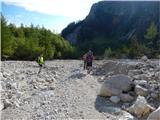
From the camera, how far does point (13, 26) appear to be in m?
83.5

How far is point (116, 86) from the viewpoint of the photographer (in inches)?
744

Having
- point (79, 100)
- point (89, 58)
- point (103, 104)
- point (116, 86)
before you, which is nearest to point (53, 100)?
point (79, 100)

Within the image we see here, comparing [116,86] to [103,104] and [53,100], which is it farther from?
[53,100]

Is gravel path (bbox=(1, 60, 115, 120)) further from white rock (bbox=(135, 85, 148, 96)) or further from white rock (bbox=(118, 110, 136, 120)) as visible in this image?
white rock (bbox=(135, 85, 148, 96))

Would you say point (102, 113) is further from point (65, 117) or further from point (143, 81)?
point (143, 81)

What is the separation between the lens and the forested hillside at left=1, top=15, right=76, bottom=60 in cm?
6247

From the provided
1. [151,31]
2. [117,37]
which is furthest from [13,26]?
[117,37]

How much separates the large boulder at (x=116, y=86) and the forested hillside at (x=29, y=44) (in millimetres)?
41946

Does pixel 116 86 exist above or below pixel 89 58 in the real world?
below

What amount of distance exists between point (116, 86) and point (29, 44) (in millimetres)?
56886

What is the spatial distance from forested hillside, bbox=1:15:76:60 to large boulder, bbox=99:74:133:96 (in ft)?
138

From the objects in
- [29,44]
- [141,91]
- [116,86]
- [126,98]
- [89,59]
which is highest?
[29,44]

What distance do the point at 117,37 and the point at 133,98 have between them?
182m

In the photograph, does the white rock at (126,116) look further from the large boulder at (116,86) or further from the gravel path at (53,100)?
the large boulder at (116,86)
